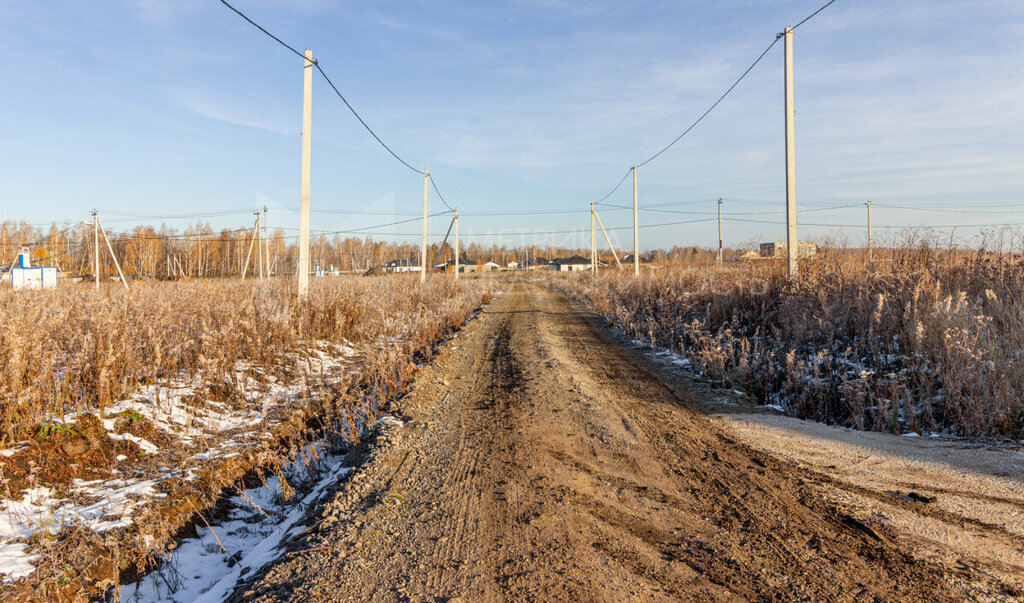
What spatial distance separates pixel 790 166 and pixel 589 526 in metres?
9.86

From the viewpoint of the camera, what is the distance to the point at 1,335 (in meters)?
5.19

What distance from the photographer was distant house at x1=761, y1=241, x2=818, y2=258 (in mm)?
11047

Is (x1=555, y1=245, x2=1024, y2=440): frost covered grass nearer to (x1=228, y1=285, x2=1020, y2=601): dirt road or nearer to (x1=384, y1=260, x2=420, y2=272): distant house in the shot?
(x1=228, y1=285, x2=1020, y2=601): dirt road

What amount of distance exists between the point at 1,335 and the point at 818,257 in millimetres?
12981

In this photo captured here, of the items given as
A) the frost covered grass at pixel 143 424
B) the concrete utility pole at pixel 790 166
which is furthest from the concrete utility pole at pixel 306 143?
the concrete utility pole at pixel 790 166

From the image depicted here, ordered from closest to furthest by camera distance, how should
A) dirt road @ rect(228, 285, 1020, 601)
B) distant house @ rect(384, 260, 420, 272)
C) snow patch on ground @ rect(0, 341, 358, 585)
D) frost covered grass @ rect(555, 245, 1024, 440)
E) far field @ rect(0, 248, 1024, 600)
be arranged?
dirt road @ rect(228, 285, 1020, 601)
far field @ rect(0, 248, 1024, 600)
snow patch on ground @ rect(0, 341, 358, 585)
frost covered grass @ rect(555, 245, 1024, 440)
distant house @ rect(384, 260, 420, 272)

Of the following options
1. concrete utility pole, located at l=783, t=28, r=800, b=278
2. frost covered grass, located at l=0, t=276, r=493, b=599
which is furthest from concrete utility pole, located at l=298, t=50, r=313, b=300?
concrete utility pole, located at l=783, t=28, r=800, b=278

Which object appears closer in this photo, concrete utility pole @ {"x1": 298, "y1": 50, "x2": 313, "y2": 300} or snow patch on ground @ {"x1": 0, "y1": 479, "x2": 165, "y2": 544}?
snow patch on ground @ {"x1": 0, "y1": 479, "x2": 165, "y2": 544}

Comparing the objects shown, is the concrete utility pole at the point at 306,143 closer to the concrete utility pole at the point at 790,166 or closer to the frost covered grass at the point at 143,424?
the frost covered grass at the point at 143,424

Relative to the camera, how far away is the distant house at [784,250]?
1105 centimetres

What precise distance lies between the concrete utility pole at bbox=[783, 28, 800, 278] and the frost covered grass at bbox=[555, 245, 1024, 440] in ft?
1.58

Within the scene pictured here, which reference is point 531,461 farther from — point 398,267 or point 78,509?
point 398,267

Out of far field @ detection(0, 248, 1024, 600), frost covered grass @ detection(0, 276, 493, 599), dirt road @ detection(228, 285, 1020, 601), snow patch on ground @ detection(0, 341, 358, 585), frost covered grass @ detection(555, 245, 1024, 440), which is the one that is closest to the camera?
dirt road @ detection(228, 285, 1020, 601)

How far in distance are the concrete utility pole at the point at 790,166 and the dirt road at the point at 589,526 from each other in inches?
259
